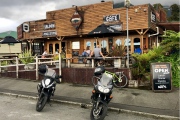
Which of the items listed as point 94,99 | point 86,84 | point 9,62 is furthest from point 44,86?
point 9,62

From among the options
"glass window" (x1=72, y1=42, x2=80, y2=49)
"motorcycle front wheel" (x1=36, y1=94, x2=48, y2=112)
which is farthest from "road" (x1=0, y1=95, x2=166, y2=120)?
"glass window" (x1=72, y1=42, x2=80, y2=49)

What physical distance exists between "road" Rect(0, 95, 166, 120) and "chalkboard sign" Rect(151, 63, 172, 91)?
2610 mm

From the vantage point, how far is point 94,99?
5.72m

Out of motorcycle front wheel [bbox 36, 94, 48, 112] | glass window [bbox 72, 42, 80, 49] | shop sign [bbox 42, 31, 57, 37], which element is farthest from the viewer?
shop sign [bbox 42, 31, 57, 37]

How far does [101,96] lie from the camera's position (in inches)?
219

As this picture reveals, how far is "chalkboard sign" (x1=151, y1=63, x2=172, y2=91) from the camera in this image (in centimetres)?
818

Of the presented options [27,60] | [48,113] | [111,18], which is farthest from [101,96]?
[111,18]

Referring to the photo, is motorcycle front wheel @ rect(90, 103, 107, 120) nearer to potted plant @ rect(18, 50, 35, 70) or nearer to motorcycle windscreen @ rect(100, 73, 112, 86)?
motorcycle windscreen @ rect(100, 73, 112, 86)

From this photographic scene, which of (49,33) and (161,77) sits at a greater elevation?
(49,33)

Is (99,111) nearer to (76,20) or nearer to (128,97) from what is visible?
(128,97)

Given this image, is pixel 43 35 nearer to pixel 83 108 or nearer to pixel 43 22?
pixel 43 22

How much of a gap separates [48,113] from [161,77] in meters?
4.62

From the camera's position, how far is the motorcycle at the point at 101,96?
538 cm

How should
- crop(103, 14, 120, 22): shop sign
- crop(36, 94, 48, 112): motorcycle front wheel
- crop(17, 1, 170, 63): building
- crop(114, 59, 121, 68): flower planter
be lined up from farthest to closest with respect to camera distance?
crop(103, 14, 120, 22): shop sign
crop(17, 1, 170, 63): building
crop(114, 59, 121, 68): flower planter
crop(36, 94, 48, 112): motorcycle front wheel
